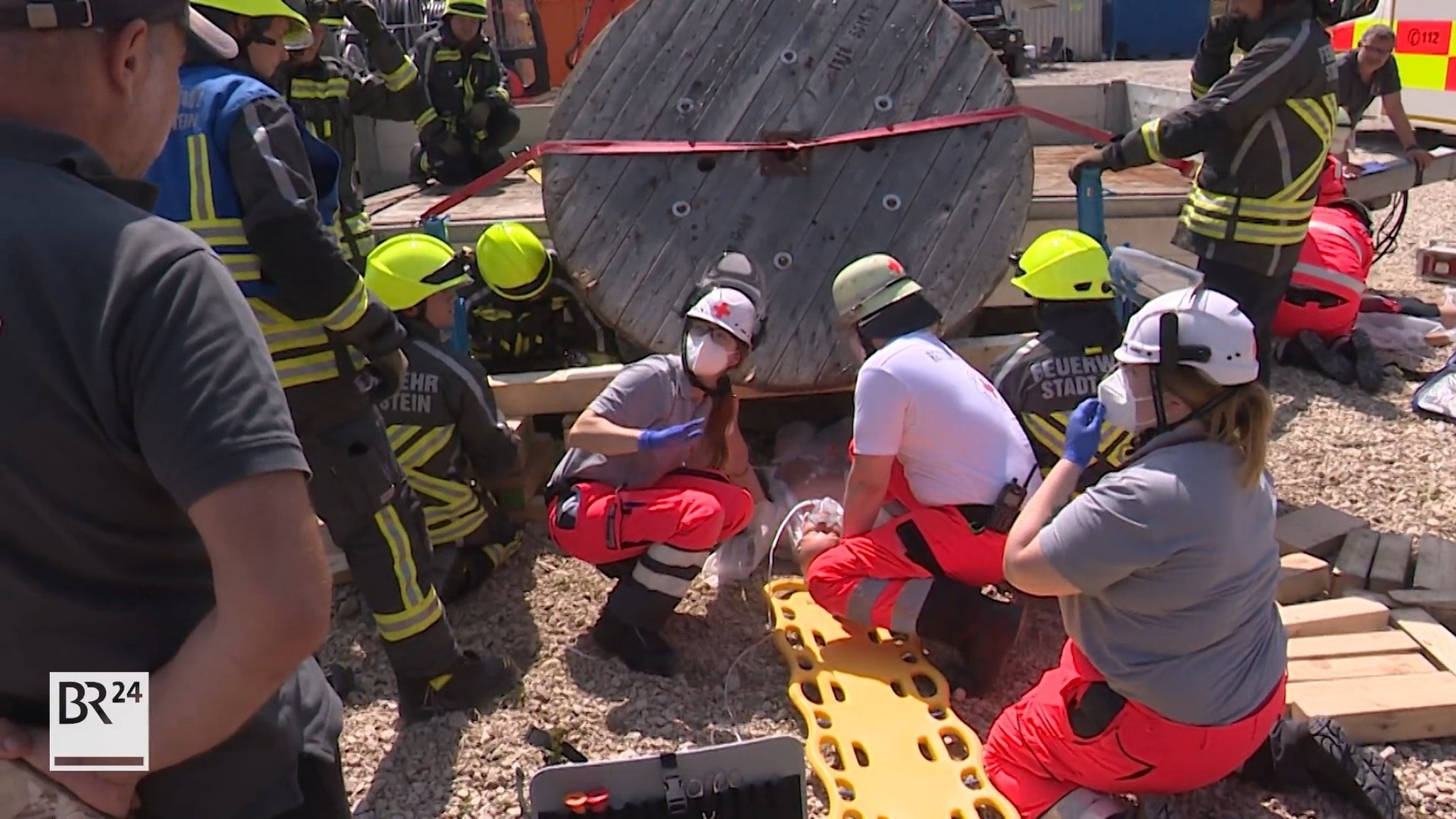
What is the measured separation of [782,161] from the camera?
4.63 meters

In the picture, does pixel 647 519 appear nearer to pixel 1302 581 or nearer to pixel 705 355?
pixel 705 355

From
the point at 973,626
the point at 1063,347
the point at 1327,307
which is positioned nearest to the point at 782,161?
the point at 1063,347

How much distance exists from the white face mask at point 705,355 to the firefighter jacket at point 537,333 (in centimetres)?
163

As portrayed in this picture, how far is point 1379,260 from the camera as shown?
8.01 m

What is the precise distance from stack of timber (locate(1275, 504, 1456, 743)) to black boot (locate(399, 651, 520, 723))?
84.6 inches

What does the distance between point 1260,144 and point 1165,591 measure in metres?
2.60

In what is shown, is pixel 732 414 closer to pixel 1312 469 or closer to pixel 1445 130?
pixel 1312 469

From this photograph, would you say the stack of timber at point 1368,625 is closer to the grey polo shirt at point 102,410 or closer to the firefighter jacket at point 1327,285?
the firefighter jacket at point 1327,285

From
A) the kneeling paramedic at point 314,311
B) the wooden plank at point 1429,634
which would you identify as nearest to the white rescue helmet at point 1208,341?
the wooden plank at point 1429,634

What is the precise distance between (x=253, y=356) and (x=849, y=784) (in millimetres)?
2114

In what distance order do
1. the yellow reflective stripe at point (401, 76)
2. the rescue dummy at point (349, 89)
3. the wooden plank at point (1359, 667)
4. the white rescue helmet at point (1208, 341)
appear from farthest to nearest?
the yellow reflective stripe at point (401, 76) < the rescue dummy at point (349, 89) < the wooden plank at point (1359, 667) < the white rescue helmet at point (1208, 341)

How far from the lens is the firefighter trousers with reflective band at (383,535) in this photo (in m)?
2.93

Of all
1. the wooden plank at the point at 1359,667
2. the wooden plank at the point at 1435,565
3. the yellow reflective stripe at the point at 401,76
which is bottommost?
the wooden plank at the point at 1435,565

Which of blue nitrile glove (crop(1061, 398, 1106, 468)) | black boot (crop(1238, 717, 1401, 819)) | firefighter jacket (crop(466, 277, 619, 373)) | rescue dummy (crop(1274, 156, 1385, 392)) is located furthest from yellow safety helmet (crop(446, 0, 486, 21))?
black boot (crop(1238, 717, 1401, 819))
